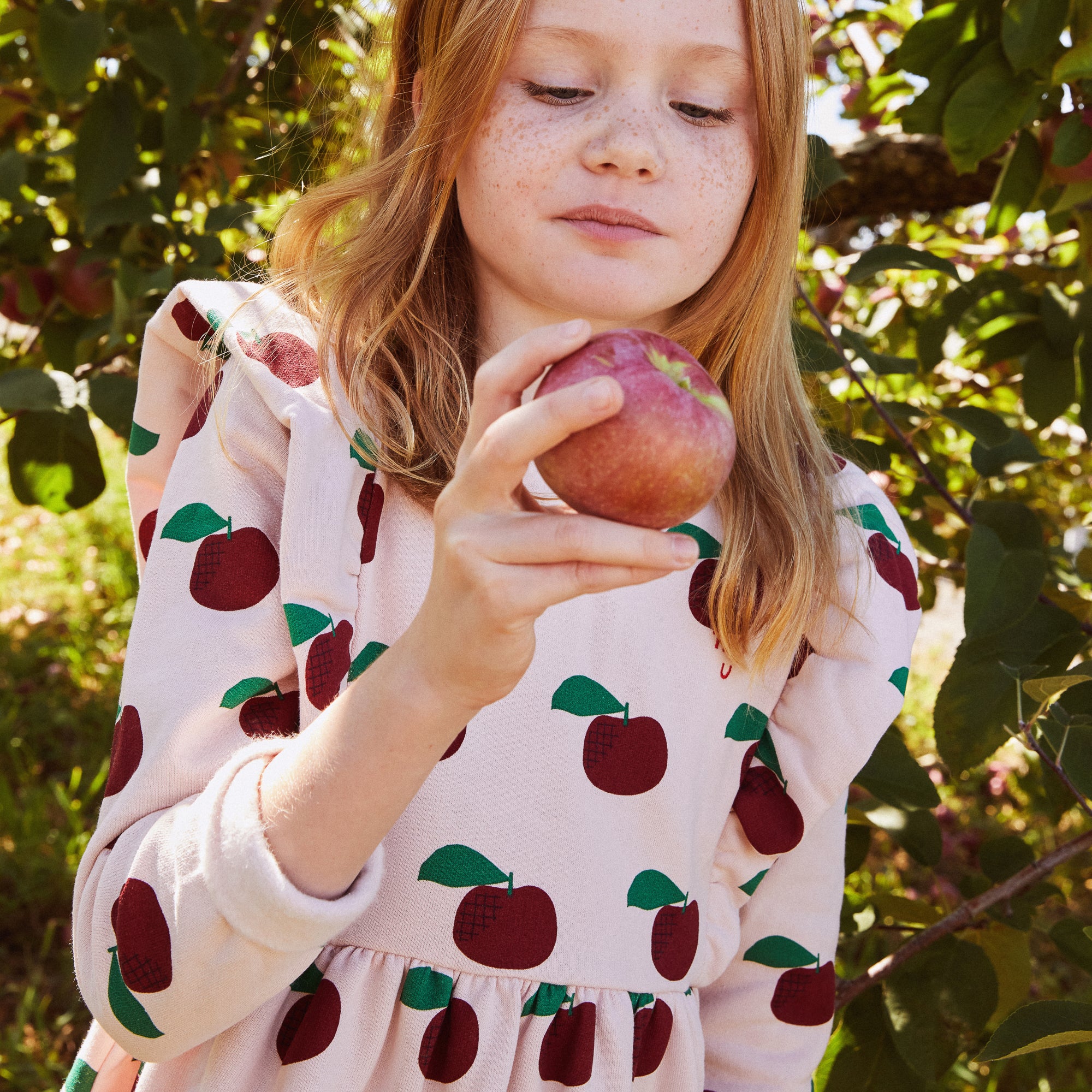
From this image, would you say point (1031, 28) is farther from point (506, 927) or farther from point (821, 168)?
point (506, 927)

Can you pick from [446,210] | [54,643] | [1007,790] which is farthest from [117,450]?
[446,210]

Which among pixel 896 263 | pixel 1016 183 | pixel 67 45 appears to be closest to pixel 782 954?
pixel 896 263

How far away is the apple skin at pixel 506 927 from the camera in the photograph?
90 cm

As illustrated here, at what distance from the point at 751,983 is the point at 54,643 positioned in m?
2.65

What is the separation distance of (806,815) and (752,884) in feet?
0.30

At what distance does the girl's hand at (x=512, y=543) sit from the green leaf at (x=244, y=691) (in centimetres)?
24

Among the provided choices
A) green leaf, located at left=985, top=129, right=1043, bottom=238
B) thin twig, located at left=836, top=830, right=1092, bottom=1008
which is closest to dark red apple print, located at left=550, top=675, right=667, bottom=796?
thin twig, located at left=836, top=830, right=1092, bottom=1008

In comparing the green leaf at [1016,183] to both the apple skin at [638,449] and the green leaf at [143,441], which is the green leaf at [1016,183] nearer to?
the apple skin at [638,449]

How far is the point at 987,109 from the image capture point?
1400mm

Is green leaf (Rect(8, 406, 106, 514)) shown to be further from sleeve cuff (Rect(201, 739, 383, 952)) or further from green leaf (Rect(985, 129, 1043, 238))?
green leaf (Rect(985, 129, 1043, 238))

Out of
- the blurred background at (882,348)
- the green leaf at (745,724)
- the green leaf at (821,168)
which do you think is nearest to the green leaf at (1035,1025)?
the blurred background at (882,348)

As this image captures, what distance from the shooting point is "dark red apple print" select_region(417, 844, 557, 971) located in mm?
897

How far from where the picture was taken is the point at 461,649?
65 cm

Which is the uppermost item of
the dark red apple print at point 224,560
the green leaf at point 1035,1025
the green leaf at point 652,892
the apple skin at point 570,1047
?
the dark red apple print at point 224,560
